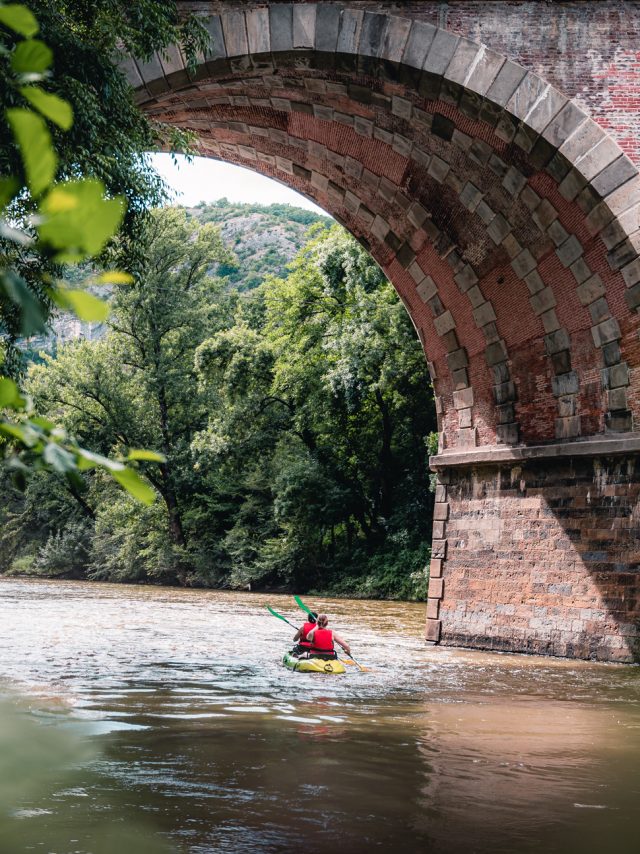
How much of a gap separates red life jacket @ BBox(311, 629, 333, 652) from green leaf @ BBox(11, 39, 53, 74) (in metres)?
11.7

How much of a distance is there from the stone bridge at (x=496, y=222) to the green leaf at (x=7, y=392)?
10.9 meters

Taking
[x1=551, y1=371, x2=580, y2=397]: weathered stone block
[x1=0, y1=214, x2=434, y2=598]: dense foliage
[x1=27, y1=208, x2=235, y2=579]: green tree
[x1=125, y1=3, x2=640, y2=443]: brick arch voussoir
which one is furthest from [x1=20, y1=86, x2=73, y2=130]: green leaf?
[x1=27, y1=208, x2=235, y2=579]: green tree

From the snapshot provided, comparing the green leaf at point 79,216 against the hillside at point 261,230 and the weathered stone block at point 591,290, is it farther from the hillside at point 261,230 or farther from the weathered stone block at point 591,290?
the hillside at point 261,230

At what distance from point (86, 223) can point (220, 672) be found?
11999 millimetres

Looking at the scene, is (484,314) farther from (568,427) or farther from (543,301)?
(568,427)

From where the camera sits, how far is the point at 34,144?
0.97 metres

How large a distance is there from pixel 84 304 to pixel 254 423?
34.9 meters

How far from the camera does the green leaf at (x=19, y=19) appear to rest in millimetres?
1015

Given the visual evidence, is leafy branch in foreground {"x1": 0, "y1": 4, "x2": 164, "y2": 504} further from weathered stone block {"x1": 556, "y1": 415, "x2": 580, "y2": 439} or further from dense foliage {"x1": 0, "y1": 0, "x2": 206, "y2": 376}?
weathered stone block {"x1": 556, "y1": 415, "x2": 580, "y2": 439}

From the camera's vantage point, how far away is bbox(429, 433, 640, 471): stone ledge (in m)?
12.8

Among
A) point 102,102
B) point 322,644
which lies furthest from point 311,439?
point 102,102

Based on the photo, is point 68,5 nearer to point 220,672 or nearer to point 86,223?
point 220,672

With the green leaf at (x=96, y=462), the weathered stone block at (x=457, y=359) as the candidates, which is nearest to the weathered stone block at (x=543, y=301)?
the weathered stone block at (x=457, y=359)

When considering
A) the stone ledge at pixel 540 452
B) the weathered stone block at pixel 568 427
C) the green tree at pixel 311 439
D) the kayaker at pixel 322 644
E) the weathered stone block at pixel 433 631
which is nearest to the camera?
the kayaker at pixel 322 644
